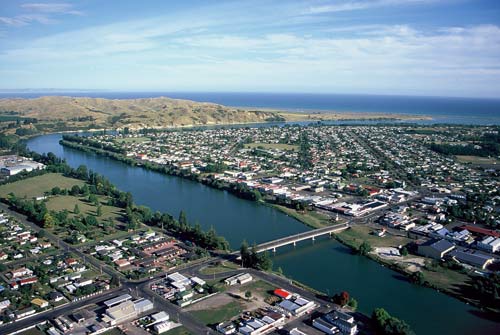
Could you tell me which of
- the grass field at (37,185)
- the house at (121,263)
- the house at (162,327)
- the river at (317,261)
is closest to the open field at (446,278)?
the river at (317,261)

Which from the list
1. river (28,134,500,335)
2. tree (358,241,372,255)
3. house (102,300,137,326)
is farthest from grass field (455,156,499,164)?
house (102,300,137,326)

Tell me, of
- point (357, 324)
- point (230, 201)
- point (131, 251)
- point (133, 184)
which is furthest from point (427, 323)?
point (133, 184)

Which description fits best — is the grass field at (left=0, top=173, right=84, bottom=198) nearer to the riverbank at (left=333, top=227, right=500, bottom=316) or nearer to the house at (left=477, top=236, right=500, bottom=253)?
the riverbank at (left=333, top=227, right=500, bottom=316)

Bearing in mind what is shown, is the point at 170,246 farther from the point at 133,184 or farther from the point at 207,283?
the point at 133,184

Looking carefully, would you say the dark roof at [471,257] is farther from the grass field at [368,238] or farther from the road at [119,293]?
the road at [119,293]

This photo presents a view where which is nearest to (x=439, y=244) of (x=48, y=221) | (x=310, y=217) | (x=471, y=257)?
(x=471, y=257)

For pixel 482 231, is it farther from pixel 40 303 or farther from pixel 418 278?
pixel 40 303
